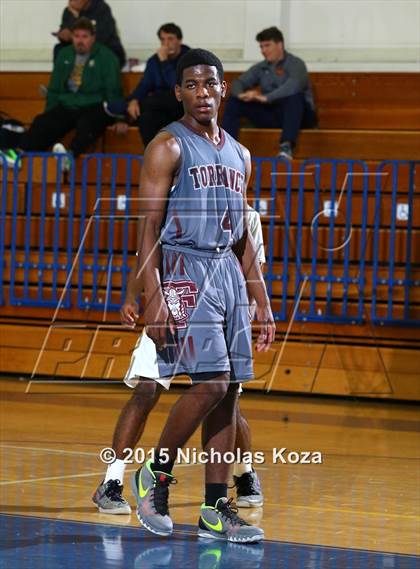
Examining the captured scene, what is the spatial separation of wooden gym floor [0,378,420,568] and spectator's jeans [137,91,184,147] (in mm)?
2834

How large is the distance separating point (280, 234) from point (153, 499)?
6965mm

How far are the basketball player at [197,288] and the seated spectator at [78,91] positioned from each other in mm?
8060

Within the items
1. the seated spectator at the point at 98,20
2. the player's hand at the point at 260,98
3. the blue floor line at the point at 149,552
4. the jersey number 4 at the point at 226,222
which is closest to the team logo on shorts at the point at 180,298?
the jersey number 4 at the point at 226,222

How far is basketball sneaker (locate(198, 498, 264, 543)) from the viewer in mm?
5207

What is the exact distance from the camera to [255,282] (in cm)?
548

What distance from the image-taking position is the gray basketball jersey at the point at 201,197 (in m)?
5.18

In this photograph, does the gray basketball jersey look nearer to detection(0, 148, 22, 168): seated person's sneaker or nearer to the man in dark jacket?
detection(0, 148, 22, 168): seated person's sneaker

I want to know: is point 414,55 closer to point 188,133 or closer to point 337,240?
point 337,240

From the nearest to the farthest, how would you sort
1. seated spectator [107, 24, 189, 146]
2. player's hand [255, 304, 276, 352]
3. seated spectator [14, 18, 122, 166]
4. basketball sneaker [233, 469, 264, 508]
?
player's hand [255, 304, 276, 352], basketball sneaker [233, 469, 264, 508], seated spectator [107, 24, 189, 146], seated spectator [14, 18, 122, 166]

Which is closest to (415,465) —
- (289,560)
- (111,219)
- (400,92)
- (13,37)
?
(289,560)

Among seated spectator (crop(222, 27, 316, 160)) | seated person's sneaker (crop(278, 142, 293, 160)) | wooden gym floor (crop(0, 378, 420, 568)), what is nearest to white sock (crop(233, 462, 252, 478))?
wooden gym floor (crop(0, 378, 420, 568))

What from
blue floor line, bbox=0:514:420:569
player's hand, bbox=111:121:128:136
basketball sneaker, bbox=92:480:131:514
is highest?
player's hand, bbox=111:121:128:136

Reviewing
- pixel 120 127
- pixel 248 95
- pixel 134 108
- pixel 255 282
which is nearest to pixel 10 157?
pixel 120 127

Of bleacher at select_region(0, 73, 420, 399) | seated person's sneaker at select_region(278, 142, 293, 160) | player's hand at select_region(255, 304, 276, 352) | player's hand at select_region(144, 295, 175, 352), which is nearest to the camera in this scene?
player's hand at select_region(144, 295, 175, 352)
